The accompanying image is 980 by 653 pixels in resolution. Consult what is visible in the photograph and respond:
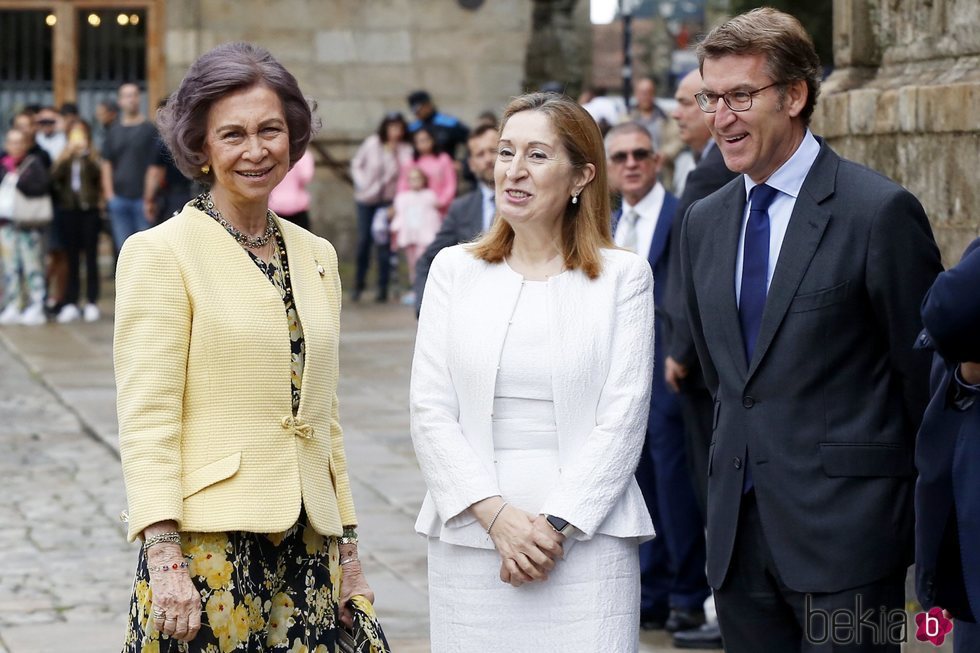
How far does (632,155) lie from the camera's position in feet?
22.9

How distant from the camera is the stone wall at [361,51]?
22.7 metres

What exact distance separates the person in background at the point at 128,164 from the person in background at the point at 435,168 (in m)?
2.83

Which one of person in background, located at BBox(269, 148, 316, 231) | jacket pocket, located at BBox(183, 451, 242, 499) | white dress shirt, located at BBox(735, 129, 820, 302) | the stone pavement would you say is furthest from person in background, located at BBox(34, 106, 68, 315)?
jacket pocket, located at BBox(183, 451, 242, 499)

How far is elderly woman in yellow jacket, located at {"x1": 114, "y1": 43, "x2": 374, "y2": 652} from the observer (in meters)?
3.69

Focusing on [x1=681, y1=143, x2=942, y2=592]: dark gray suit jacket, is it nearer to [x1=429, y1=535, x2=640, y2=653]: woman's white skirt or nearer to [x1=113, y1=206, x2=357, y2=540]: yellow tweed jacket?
[x1=429, y1=535, x2=640, y2=653]: woman's white skirt

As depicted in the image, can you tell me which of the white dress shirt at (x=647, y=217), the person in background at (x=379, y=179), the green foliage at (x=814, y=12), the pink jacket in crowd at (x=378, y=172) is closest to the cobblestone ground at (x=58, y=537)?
the white dress shirt at (x=647, y=217)

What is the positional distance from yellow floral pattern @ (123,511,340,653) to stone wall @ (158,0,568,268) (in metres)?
19.0

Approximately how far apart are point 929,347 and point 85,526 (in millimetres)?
6016

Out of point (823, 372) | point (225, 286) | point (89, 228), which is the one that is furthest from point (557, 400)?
point (89, 228)

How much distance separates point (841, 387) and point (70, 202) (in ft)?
48.0

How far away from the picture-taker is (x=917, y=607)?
583cm

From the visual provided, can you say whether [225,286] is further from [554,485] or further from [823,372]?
[823,372]

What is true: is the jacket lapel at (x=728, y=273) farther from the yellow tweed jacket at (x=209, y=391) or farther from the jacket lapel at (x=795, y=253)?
the yellow tweed jacket at (x=209, y=391)

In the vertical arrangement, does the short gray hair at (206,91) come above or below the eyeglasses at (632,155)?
above
